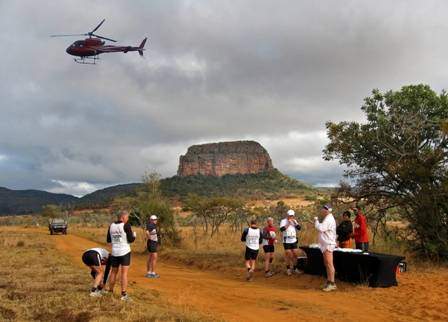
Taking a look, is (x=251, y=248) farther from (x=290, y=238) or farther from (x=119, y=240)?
(x=119, y=240)

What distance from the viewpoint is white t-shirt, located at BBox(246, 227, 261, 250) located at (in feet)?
47.9

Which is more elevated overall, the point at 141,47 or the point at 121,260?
the point at 141,47

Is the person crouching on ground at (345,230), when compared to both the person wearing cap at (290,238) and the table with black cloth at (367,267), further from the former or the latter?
the person wearing cap at (290,238)

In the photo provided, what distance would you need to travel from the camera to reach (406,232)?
16.5 m

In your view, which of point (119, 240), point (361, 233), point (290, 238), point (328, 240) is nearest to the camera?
point (119, 240)

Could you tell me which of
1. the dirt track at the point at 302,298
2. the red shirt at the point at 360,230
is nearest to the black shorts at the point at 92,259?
the dirt track at the point at 302,298

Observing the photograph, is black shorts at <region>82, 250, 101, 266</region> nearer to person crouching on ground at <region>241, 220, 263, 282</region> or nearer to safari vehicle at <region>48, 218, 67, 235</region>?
person crouching on ground at <region>241, 220, 263, 282</region>

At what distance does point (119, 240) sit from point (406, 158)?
9665 millimetres

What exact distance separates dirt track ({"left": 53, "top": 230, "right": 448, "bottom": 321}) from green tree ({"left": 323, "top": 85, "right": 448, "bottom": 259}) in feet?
7.09

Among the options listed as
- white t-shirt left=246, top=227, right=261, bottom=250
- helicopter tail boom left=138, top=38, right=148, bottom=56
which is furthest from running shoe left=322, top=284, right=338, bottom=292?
helicopter tail boom left=138, top=38, right=148, bottom=56

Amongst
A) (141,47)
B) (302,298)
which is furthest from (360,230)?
(141,47)

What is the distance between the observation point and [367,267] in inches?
487

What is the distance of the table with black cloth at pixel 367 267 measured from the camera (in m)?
12.1

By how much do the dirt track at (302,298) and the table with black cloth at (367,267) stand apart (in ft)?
0.86
